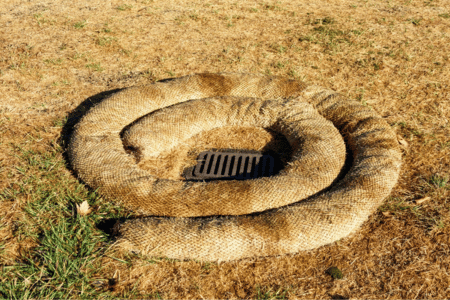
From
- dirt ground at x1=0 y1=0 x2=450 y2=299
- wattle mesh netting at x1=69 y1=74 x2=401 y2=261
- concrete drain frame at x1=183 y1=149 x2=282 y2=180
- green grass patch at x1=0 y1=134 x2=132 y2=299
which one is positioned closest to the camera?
green grass patch at x1=0 y1=134 x2=132 y2=299

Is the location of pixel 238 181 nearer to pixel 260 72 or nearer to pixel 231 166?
pixel 231 166

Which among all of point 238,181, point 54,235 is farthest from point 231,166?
point 54,235

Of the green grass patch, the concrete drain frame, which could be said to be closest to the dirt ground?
the green grass patch

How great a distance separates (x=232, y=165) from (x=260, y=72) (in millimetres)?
1986

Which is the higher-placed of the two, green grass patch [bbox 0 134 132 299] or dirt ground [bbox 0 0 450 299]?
dirt ground [bbox 0 0 450 299]

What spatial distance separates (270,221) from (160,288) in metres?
0.85

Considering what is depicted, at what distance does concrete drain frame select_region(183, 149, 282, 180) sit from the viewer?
10.3 ft

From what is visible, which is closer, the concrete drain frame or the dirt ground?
the dirt ground

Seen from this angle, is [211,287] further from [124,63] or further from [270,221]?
[124,63]

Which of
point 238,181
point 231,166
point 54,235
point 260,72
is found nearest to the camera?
point 54,235

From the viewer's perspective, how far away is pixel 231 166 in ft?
10.7

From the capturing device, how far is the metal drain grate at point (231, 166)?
10.3ft

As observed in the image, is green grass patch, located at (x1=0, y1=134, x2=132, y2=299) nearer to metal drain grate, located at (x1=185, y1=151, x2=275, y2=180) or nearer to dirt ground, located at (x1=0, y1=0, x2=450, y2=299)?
dirt ground, located at (x1=0, y1=0, x2=450, y2=299)

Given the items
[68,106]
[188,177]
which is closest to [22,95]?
[68,106]
